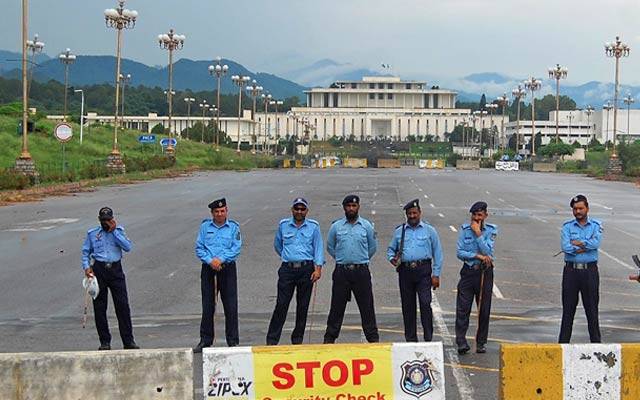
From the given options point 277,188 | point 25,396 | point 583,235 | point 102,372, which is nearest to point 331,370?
point 102,372

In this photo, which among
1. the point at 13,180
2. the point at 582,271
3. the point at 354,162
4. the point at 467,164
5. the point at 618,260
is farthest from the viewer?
the point at 467,164

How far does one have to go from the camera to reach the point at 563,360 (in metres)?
8.27

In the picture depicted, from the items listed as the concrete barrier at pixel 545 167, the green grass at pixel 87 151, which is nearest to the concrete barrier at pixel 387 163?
the green grass at pixel 87 151

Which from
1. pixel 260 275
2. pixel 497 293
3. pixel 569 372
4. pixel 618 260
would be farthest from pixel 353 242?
pixel 618 260

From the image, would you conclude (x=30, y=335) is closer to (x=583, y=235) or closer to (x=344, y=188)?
(x=583, y=235)

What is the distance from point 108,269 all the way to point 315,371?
15.4 ft

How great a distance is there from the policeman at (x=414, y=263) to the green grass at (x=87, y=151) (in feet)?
134

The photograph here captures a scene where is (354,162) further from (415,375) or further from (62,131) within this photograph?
(415,375)

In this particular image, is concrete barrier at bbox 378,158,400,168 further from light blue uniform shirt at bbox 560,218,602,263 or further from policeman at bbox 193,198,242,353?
policeman at bbox 193,198,242,353

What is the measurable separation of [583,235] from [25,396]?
6685mm

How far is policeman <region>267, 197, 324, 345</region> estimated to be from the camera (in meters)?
12.0

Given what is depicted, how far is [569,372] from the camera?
27.1 feet

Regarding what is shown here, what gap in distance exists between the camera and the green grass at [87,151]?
64.8 metres

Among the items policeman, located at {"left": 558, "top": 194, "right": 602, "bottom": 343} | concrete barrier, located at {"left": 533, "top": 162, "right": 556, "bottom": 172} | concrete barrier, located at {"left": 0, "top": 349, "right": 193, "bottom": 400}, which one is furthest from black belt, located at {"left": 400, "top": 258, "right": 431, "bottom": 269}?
concrete barrier, located at {"left": 533, "top": 162, "right": 556, "bottom": 172}
